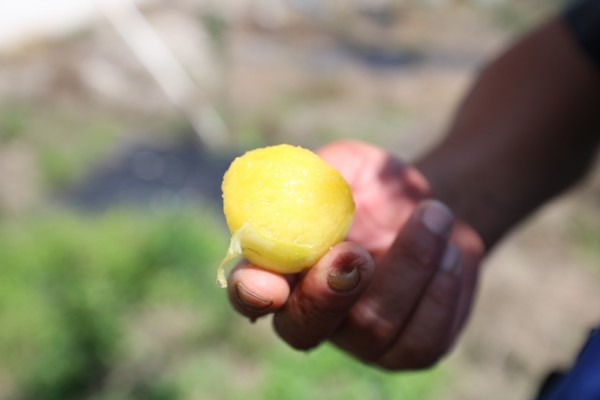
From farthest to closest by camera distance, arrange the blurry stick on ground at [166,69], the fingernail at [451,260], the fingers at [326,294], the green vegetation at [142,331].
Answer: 1. the blurry stick on ground at [166,69]
2. the green vegetation at [142,331]
3. the fingernail at [451,260]
4. the fingers at [326,294]

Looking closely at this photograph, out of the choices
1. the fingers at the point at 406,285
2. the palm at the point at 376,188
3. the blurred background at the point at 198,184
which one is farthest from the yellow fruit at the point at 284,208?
the blurred background at the point at 198,184

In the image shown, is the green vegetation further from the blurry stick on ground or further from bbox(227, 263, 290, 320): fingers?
the blurry stick on ground

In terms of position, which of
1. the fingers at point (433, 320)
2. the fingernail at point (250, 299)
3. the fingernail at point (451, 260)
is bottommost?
the fingers at point (433, 320)

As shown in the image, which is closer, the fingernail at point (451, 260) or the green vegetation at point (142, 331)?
the fingernail at point (451, 260)

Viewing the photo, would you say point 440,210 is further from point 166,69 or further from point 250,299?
point 166,69

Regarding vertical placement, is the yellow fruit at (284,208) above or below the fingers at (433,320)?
above

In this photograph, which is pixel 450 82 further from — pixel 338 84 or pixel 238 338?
pixel 238 338

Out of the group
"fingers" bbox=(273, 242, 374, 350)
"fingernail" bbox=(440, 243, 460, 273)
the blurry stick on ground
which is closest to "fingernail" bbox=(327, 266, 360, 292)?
"fingers" bbox=(273, 242, 374, 350)

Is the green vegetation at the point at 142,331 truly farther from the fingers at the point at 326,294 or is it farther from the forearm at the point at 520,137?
the fingers at the point at 326,294
